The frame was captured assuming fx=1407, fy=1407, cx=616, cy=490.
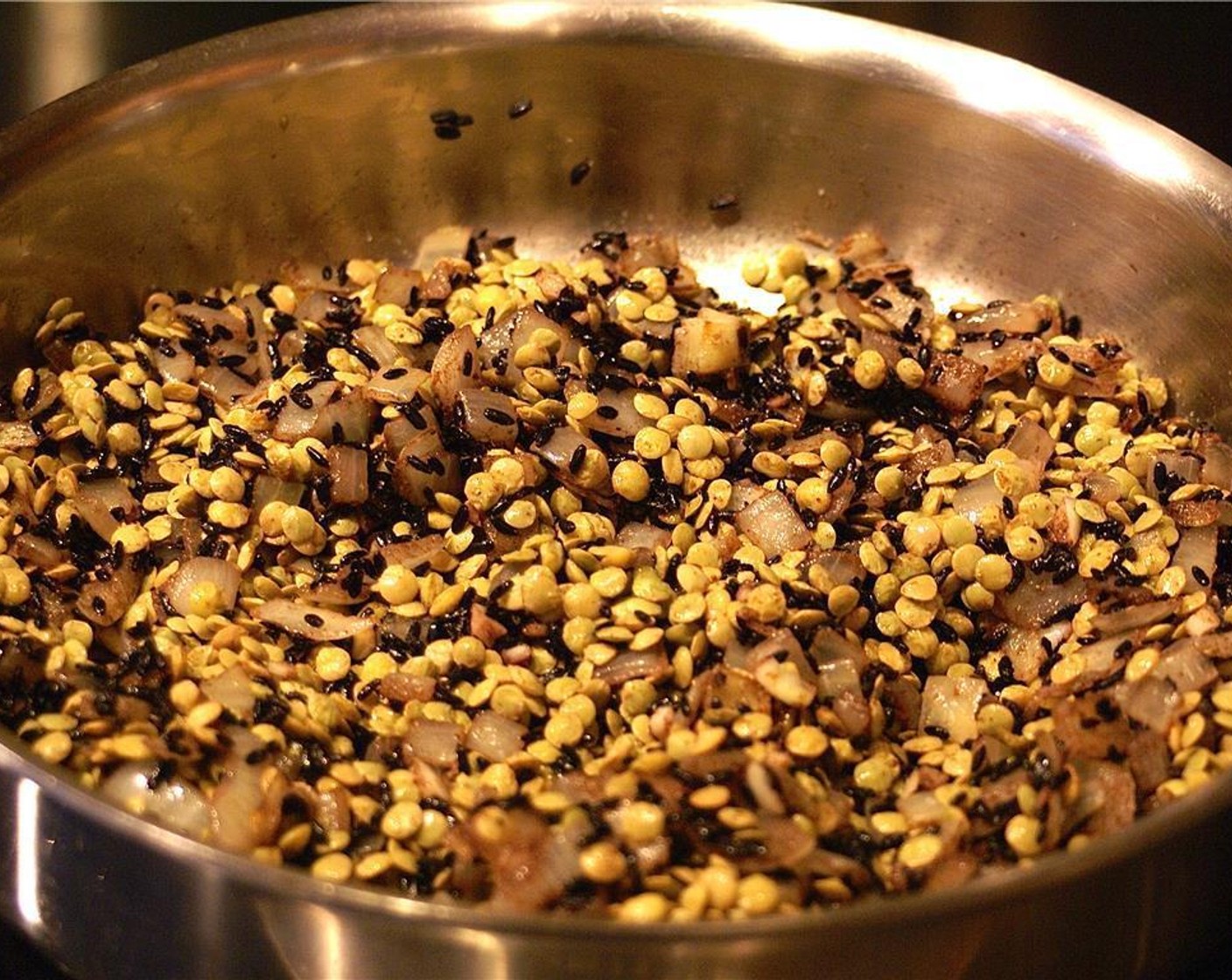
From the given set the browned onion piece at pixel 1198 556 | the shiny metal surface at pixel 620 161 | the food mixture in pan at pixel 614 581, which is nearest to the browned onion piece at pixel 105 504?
the food mixture in pan at pixel 614 581

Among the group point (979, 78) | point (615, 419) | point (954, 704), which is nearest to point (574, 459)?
point (615, 419)

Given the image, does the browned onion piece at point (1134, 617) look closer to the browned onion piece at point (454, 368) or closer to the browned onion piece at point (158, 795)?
the browned onion piece at point (454, 368)

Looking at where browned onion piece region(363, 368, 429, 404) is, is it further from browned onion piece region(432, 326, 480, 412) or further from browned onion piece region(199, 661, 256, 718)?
browned onion piece region(199, 661, 256, 718)

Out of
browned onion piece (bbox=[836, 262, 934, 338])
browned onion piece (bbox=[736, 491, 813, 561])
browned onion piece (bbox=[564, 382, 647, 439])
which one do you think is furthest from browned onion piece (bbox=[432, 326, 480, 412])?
browned onion piece (bbox=[836, 262, 934, 338])

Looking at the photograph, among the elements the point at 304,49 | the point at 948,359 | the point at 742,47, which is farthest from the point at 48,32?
the point at 948,359

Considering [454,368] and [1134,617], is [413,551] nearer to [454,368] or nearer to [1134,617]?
[454,368]

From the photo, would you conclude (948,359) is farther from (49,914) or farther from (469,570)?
(49,914)
